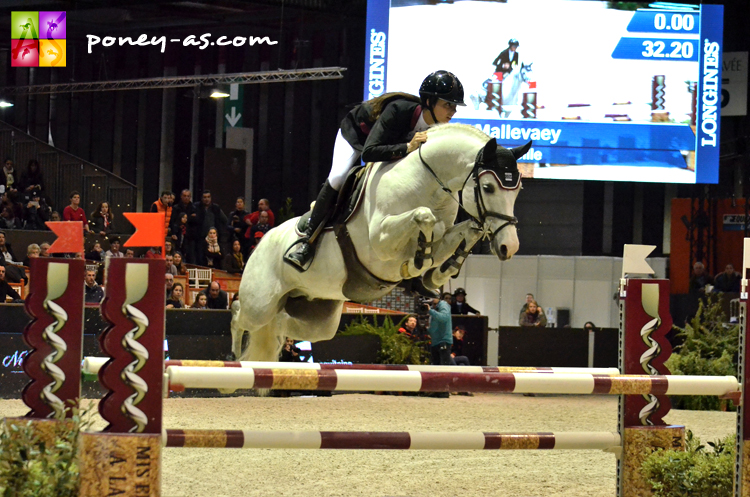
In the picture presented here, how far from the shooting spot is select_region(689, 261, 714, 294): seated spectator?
12531 mm

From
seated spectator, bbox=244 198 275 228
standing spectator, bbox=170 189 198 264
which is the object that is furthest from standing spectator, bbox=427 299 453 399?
standing spectator, bbox=170 189 198 264

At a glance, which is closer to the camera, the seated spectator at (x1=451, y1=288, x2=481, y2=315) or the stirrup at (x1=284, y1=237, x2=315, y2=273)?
the stirrup at (x1=284, y1=237, x2=315, y2=273)

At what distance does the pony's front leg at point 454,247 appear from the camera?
4164mm

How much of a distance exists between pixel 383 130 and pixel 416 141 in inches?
8.7

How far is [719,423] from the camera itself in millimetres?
7293

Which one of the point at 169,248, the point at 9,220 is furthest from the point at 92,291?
the point at 9,220

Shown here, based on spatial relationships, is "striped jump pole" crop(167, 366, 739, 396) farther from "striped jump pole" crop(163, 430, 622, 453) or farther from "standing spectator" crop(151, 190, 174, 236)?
"standing spectator" crop(151, 190, 174, 236)

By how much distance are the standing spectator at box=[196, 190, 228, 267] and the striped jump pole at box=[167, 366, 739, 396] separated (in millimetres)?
9127

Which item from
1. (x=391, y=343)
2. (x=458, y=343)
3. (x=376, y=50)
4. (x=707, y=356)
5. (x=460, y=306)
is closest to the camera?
(x=707, y=356)

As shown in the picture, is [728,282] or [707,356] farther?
[728,282]

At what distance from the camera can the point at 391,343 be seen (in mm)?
9602

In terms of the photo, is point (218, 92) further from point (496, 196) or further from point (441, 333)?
point (496, 196)

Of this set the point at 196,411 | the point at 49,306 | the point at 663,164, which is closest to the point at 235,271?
the point at 196,411

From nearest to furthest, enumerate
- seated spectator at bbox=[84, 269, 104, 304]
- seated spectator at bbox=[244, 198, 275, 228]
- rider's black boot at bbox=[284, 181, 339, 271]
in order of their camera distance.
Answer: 1. rider's black boot at bbox=[284, 181, 339, 271]
2. seated spectator at bbox=[84, 269, 104, 304]
3. seated spectator at bbox=[244, 198, 275, 228]
